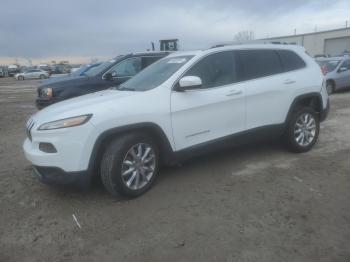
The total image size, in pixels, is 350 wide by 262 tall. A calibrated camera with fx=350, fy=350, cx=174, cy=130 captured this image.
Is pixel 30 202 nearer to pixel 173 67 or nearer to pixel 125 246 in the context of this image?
pixel 125 246

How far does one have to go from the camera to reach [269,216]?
3.67 meters

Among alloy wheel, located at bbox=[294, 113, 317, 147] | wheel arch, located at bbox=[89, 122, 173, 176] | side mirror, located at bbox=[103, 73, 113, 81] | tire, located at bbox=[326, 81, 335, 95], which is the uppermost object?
side mirror, located at bbox=[103, 73, 113, 81]

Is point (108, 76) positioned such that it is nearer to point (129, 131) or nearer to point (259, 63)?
point (259, 63)

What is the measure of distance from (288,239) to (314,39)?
5336cm

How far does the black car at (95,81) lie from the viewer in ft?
26.0

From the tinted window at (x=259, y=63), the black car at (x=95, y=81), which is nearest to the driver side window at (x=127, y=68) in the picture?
the black car at (x=95, y=81)

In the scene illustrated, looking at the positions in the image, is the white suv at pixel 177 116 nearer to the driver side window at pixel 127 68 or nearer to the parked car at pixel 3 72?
the driver side window at pixel 127 68

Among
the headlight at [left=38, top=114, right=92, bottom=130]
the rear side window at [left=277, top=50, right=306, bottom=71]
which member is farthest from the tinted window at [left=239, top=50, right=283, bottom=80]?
the headlight at [left=38, top=114, right=92, bottom=130]

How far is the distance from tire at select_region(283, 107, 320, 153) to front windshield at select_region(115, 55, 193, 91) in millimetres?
2058

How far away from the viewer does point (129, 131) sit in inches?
162

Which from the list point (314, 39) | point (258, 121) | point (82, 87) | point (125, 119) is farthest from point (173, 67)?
point (314, 39)

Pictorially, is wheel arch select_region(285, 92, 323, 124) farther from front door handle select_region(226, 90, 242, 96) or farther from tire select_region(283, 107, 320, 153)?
front door handle select_region(226, 90, 242, 96)

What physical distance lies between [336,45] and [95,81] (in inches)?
1897

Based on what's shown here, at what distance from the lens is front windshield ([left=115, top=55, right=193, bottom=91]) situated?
4616 millimetres
